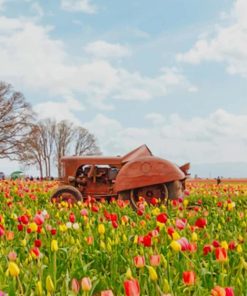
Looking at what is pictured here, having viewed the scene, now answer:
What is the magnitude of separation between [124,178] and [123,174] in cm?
8

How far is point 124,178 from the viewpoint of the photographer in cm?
1016

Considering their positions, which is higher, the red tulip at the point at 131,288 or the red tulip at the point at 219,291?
the red tulip at the point at 131,288

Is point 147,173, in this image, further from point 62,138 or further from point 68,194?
point 62,138

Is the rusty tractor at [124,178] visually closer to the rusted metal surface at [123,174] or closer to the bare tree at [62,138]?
the rusted metal surface at [123,174]

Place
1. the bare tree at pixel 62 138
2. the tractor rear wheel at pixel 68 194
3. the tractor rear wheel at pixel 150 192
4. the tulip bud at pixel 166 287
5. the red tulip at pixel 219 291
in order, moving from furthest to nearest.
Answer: the bare tree at pixel 62 138, the tractor rear wheel at pixel 68 194, the tractor rear wheel at pixel 150 192, the tulip bud at pixel 166 287, the red tulip at pixel 219 291

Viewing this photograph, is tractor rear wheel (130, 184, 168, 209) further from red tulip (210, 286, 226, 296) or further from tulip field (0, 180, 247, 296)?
red tulip (210, 286, 226, 296)

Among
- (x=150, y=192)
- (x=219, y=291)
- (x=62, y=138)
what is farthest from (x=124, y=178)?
(x=62, y=138)

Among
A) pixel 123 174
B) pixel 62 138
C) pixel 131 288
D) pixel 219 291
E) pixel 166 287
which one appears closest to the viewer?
pixel 131 288

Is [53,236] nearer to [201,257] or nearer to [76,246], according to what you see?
[76,246]

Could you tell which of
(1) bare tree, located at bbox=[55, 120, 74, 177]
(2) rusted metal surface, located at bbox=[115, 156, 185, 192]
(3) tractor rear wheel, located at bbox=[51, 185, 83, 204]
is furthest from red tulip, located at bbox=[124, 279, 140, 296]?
(1) bare tree, located at bbox=[55, 120, 74, 177]

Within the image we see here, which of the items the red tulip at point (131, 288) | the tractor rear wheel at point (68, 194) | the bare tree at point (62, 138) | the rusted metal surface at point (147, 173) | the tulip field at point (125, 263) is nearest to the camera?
the red tulip at point (131, 288)

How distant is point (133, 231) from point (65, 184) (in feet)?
20.9

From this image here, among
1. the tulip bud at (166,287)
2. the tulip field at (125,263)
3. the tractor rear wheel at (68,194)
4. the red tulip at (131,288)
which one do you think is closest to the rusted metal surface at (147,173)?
the tractor rear wheel at (68,194)

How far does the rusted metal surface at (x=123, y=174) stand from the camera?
1015 centimetres
